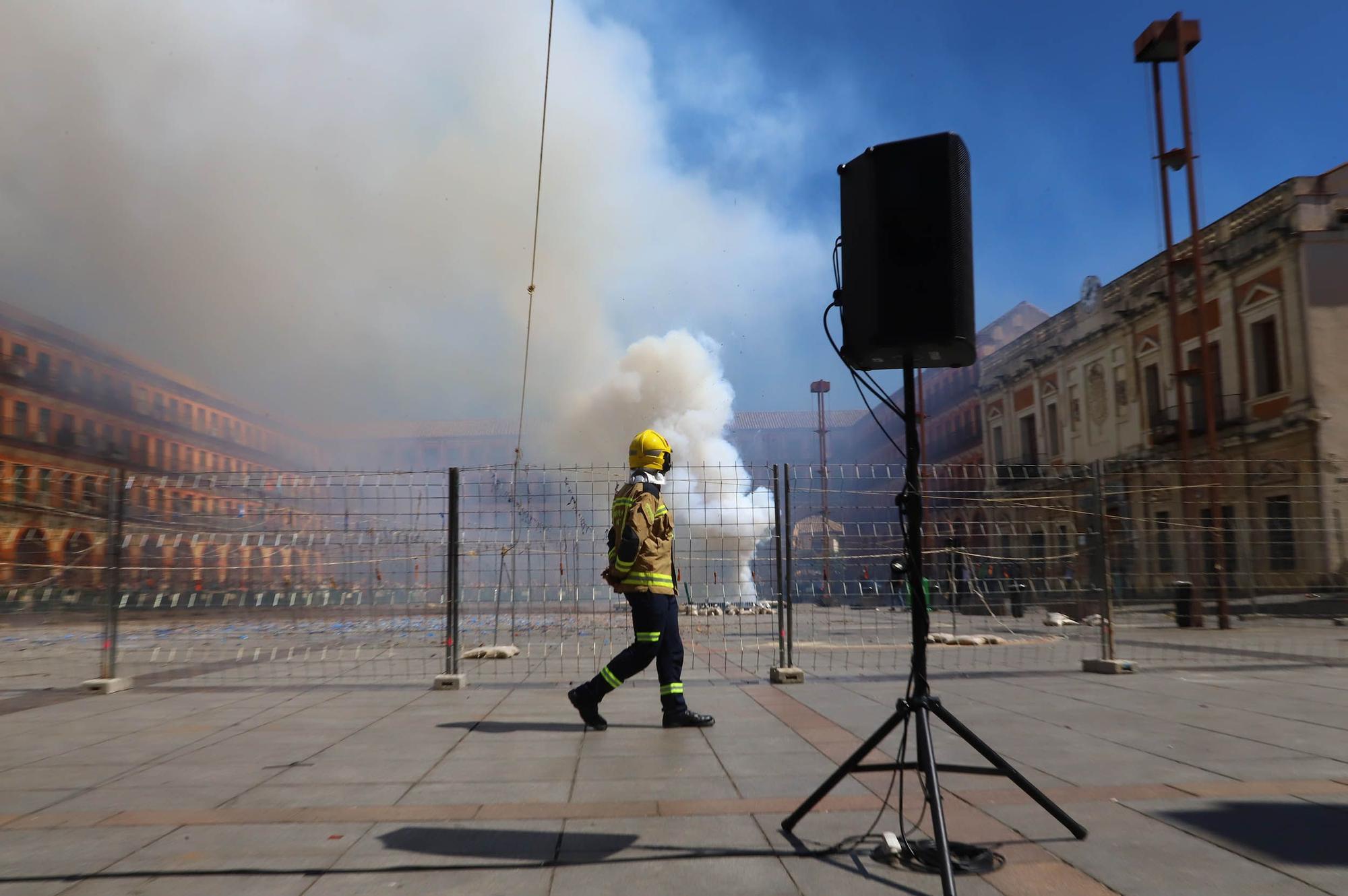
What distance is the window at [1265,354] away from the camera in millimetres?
23578

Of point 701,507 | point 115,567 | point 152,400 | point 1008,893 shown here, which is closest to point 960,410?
point 152,400

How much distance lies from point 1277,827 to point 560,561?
638 cm

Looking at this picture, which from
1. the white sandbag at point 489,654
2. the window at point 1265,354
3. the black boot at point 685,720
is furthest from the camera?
the window at point 1265,354

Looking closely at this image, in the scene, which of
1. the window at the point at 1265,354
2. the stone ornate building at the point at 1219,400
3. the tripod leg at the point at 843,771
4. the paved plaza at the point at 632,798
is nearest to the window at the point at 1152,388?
the stone ornate building at the point at 1219,400

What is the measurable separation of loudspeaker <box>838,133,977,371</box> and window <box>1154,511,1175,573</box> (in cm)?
868

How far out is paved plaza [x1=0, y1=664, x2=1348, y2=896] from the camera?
9.84 ft

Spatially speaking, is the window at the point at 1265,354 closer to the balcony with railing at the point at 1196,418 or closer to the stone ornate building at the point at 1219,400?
the stone ornate building at the point at 1219,400

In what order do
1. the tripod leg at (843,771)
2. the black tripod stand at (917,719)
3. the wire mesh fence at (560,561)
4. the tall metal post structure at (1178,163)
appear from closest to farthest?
the black tripod stand at (917,719), the tripod leg at (843,771), the wire mesh fence at (560,561), the tall metal post structure at (1178,163)

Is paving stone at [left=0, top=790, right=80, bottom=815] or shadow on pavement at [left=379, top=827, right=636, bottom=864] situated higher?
shadow on pavement at [left=379, top=827, right=636, bottom=864]

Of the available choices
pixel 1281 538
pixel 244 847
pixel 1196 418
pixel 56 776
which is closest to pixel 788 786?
pixel 244 847

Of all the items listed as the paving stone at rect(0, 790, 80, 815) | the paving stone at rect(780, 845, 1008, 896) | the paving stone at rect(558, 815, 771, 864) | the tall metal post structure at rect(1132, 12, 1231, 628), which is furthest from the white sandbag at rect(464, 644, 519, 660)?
the tall metal post structure at rect(1132, 12, 1231, 628)

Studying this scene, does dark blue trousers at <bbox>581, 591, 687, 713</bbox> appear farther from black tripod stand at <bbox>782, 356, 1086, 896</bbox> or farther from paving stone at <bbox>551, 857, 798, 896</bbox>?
paving stone at <bbox>551, 857, 798, 896</bbox>

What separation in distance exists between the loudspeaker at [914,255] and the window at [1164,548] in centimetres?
868

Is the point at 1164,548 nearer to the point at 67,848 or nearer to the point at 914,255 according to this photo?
the point at 914,255
